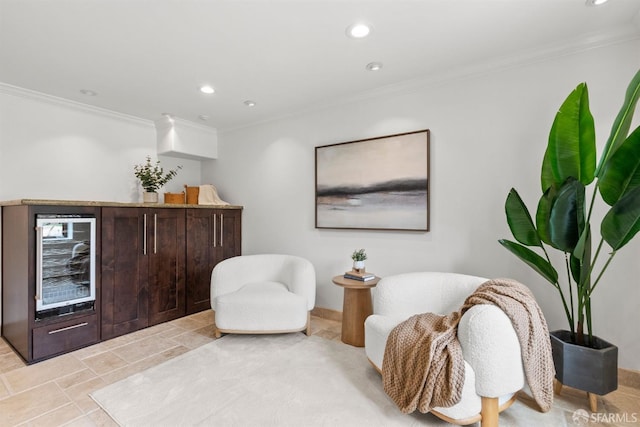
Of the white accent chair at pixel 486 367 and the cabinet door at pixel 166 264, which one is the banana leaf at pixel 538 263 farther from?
the cabinet door at pixel 166 264

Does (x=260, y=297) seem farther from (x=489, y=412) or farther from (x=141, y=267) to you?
(x=489, y=412)

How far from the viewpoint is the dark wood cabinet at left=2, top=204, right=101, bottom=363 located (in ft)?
8.46

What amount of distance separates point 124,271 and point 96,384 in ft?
3.87

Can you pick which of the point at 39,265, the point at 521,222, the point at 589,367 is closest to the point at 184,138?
the point at 39,265

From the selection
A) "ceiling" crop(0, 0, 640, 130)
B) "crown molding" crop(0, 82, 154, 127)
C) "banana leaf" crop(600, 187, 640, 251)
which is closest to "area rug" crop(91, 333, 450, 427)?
"banana leaf" crop(600, 187, 640, 251)

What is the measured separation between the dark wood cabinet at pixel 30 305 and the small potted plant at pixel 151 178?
0.82m

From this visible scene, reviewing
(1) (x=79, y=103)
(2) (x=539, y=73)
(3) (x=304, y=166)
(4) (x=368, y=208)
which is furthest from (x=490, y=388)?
(1) (x=79, y=103)

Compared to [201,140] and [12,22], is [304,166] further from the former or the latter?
[12,22]

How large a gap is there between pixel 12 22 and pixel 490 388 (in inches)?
141

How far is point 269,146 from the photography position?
4.10 m

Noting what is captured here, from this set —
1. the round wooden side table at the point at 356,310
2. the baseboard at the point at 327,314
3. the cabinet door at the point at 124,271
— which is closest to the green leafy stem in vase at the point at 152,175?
the cabinet door at the point at 124,271

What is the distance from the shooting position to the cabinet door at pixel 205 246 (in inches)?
147

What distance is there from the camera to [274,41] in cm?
231

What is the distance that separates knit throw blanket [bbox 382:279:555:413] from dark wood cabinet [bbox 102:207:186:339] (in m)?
2.61
